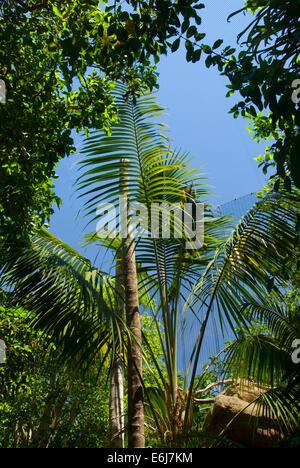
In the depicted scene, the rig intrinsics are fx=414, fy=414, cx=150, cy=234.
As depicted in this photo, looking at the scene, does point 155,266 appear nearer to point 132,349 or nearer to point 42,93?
point 132,349

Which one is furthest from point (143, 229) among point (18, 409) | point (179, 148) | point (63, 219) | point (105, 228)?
point (63, 219)

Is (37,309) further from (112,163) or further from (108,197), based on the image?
(112,163)

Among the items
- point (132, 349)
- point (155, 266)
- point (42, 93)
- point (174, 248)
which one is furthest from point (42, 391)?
point (42, 93)

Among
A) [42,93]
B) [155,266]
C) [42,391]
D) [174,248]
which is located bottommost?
[42,391]

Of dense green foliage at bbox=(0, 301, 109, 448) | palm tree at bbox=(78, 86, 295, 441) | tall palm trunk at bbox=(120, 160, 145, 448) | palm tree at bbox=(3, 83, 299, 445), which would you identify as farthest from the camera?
dense green foliage at bbox=(0, 301, 109, 448)

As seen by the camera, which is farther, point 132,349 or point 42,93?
point 42,93

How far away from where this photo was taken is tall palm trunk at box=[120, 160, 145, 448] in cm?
314

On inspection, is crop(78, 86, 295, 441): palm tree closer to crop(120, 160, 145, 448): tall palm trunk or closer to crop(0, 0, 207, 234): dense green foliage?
crop(120, 160, 145, 448): tall palm trunk

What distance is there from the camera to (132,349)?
335 cm

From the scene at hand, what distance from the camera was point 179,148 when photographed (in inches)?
179

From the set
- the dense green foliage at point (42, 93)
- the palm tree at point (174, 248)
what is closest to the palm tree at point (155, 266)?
the palm tree at point (174, 248)

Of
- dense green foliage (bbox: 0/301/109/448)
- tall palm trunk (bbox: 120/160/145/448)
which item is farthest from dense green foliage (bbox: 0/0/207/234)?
dense green foliage (bbox: 0/301/109/448)

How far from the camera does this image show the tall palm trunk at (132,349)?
3.14 metres
